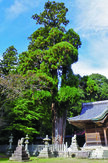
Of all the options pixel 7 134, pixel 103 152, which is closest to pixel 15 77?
pixel 7 134

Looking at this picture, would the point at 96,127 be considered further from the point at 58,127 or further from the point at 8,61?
the point at 8,61

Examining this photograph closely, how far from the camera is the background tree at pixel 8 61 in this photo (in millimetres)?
22138

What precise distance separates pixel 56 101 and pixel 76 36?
7.81m

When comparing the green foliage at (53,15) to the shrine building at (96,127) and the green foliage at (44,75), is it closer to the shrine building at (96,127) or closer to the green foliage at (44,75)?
the green foliage at (44,75)

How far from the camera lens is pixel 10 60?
2300 cm

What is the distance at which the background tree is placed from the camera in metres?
22.1

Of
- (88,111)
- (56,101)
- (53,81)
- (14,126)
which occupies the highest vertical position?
(53,81)

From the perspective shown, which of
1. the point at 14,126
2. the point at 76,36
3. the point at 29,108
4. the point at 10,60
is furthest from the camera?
the point at 10,60

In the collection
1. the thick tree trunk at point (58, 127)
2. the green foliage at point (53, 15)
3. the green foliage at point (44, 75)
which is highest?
the green foliage at point (53, 15)

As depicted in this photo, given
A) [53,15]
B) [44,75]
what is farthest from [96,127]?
[53,15]

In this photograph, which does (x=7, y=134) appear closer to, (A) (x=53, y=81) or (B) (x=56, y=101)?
(B) (x=56, y=101)

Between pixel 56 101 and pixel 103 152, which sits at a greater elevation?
pixel 56 101

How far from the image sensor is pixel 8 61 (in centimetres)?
2305

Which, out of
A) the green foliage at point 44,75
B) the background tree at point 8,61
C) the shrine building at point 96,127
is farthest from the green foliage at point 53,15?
the shrine building at point 96,127
